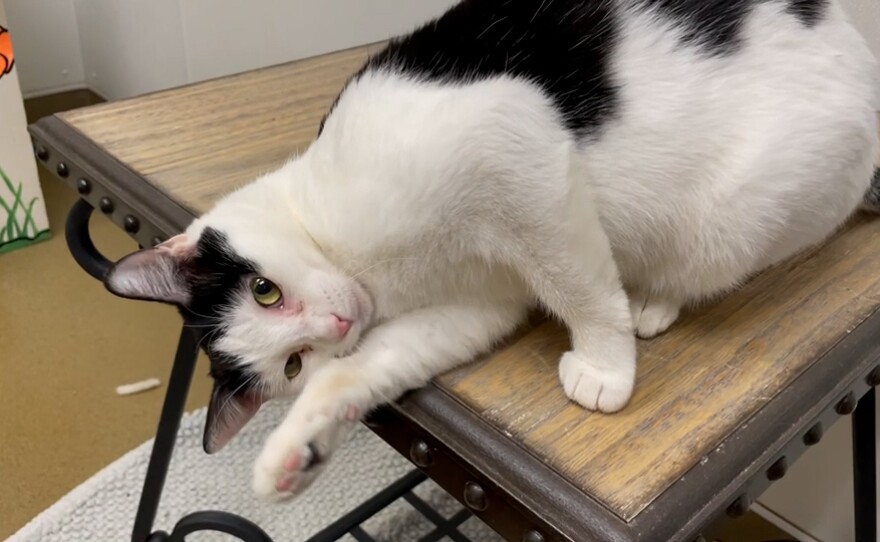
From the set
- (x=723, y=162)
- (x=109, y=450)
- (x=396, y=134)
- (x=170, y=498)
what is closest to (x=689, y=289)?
(x=723, y=162)

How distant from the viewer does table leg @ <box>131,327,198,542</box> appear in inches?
34.6

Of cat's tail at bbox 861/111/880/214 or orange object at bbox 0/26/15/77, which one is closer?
cat's tail at bbox 861/111/880/214

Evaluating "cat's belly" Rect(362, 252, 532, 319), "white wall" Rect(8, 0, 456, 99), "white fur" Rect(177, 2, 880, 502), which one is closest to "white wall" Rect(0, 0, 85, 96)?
"white wall" Rect(8, 0, 456, 99)

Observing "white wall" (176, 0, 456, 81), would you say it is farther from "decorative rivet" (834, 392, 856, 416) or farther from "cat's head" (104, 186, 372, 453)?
"decorative rivet" (834, 392, 856, 416)

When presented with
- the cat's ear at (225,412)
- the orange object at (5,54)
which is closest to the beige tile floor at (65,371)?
the orange object at (5,54)

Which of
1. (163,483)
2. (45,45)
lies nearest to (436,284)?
(163,483)

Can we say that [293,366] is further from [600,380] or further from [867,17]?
[867,17]

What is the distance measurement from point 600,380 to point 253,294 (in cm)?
27

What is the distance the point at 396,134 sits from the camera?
59cm

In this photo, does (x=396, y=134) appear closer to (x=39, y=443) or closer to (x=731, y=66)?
(x=731, y=66)

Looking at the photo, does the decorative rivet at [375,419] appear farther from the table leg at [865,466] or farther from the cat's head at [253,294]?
the table leg at [865,466]

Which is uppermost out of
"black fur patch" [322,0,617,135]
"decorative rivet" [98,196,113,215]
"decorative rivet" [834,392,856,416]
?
"black fur patch" [322,0,617,135]

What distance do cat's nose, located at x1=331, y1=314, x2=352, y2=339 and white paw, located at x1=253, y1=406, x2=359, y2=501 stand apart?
0.07 metres

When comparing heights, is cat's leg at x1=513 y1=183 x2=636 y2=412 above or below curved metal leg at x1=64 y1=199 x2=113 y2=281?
above
